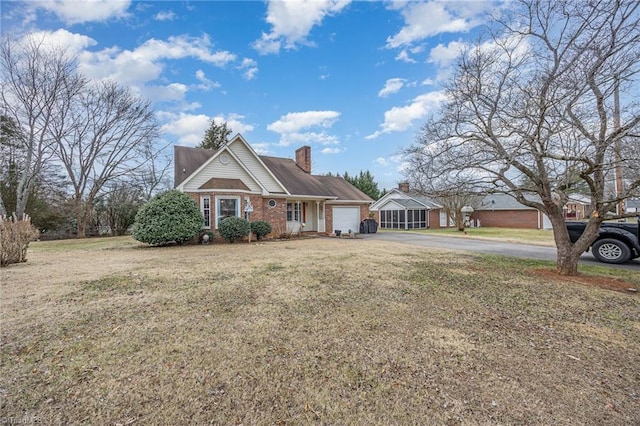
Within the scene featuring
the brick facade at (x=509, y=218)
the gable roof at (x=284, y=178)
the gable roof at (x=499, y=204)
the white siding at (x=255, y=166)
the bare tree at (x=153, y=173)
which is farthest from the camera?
the gable roof at (x=499, y=204)

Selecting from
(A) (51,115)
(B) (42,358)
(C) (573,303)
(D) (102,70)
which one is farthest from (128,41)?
(C) (573,303)

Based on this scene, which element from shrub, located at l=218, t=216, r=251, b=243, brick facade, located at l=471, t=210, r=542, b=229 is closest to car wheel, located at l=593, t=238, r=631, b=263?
shrub, located at l=218, t=216, r=251, b=243

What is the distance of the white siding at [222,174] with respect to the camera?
15.5 m

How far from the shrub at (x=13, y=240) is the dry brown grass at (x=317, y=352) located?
3358 mm

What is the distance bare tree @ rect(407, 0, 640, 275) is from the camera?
5957 mm

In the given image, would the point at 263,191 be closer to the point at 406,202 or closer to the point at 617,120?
the point at 617,120

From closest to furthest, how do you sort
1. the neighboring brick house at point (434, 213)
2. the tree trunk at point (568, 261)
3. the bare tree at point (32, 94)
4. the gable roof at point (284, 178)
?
the tree trunk at point (568, 261) < the gable roof at point (284, 178) < the bare tree at point (32, 94) < the neighboring brick house at point (434, 213)

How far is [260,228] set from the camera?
15.8 metres

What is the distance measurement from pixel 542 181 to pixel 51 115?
92.4 ft

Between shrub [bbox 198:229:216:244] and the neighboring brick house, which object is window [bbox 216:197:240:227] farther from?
the neighboring brick house

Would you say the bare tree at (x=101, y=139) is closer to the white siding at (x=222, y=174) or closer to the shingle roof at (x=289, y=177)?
the shingle roof at (x=289, y=177)

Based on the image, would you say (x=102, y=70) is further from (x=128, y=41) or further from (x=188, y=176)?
(x=188, y=176)

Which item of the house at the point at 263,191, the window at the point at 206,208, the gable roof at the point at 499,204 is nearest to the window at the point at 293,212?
the house at the point at 263,191

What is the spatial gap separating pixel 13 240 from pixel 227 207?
325 inches
